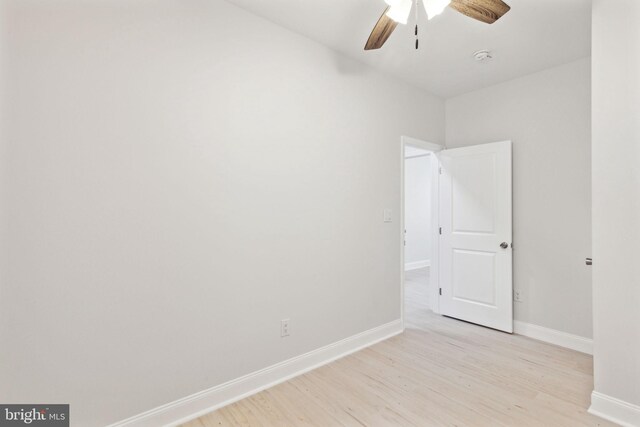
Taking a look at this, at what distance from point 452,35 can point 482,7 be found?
3.12ft

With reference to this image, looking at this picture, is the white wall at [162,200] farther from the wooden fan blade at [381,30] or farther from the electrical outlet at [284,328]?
the wooden fan blade at [381,30]

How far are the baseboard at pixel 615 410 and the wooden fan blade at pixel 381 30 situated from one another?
255 cm

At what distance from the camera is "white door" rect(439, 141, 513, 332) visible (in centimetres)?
329

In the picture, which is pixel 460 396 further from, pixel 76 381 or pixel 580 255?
pixel 76 381

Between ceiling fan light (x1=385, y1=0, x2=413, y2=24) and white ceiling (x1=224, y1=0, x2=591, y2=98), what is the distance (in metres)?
0.53

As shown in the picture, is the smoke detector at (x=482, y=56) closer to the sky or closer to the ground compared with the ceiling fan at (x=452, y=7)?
closer to the sky

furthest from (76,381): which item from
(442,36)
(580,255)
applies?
(580,255)

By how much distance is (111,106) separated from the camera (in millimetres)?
1702

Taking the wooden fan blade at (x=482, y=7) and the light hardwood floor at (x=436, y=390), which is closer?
the wooden fan blade at (x=482, y=7)

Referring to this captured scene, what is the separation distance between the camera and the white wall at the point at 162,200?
151 centimetres

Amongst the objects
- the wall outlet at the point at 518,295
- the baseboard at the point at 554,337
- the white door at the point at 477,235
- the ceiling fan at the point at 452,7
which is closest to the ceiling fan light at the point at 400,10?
the ceiling fan at the point at 452,7

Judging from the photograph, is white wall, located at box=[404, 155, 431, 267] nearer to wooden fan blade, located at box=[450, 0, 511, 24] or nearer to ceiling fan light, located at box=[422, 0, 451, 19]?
wooden fan blade, located at box=[450, 0, 511, 24]

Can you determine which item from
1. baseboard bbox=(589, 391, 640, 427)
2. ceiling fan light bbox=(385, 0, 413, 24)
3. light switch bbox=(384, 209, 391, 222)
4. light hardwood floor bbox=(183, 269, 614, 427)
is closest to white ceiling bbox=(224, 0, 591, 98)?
ceiling fan light bbox=(385, 0, 413, 24)

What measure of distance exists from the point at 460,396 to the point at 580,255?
5.99 ft
